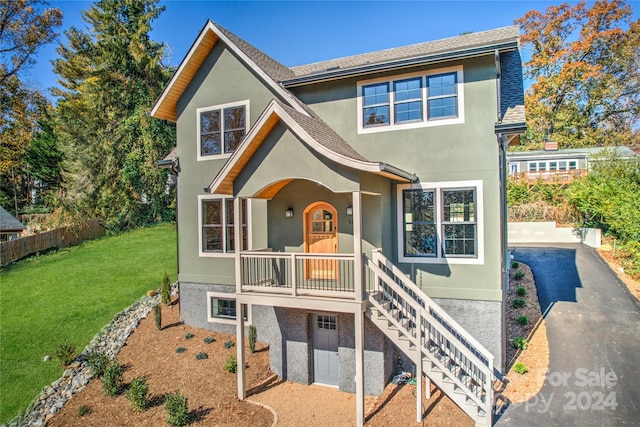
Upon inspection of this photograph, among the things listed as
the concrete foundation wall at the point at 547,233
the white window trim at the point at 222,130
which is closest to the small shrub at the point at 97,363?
the white window trim at the point at 222,130

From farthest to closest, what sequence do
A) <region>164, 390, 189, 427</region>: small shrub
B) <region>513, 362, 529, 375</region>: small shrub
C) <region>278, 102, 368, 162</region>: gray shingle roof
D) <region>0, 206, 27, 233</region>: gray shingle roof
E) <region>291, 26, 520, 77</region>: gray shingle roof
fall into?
<region>0, 206, 27, 233</region>: gray shingle roof → <region>291, 26, 520, 77</region>: gray shingle roof → <region>513, 362, 529, 375</region>: small shrub → <region>278, 102, 368, 162</region>: gray shingle roof → <region>164, 390, 189, 427</region>: small shrub

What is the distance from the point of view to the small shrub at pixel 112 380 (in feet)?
31.1

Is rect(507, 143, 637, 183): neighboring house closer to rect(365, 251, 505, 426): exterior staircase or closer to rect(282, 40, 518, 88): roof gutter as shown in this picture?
rect(282, 40, 518, 88): roof gutter

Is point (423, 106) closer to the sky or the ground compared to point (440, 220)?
closer to the sky

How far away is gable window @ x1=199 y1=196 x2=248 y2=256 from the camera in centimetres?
1257

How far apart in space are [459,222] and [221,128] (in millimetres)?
8022

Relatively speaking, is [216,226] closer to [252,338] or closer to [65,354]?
[252,338]

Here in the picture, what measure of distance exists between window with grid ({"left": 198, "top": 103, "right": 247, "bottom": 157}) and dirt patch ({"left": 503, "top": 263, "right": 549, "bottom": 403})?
10192 mm

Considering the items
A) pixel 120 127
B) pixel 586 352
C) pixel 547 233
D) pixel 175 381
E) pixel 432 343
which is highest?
pixel 120 127

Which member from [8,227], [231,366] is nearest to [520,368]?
[231,366]

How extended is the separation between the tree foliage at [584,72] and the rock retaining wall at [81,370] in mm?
35802

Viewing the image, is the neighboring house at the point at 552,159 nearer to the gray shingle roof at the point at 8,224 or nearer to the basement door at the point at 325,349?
the basement door at the point at 325,349

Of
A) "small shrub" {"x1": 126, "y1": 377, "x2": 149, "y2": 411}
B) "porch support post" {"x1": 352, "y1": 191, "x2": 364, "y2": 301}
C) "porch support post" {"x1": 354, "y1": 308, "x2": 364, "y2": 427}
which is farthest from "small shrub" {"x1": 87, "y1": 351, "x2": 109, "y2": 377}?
"porch support post" {"x1": 352, "y1": 191, "x2": 364, "y2": 301}

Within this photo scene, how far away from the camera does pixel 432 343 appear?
945cm
